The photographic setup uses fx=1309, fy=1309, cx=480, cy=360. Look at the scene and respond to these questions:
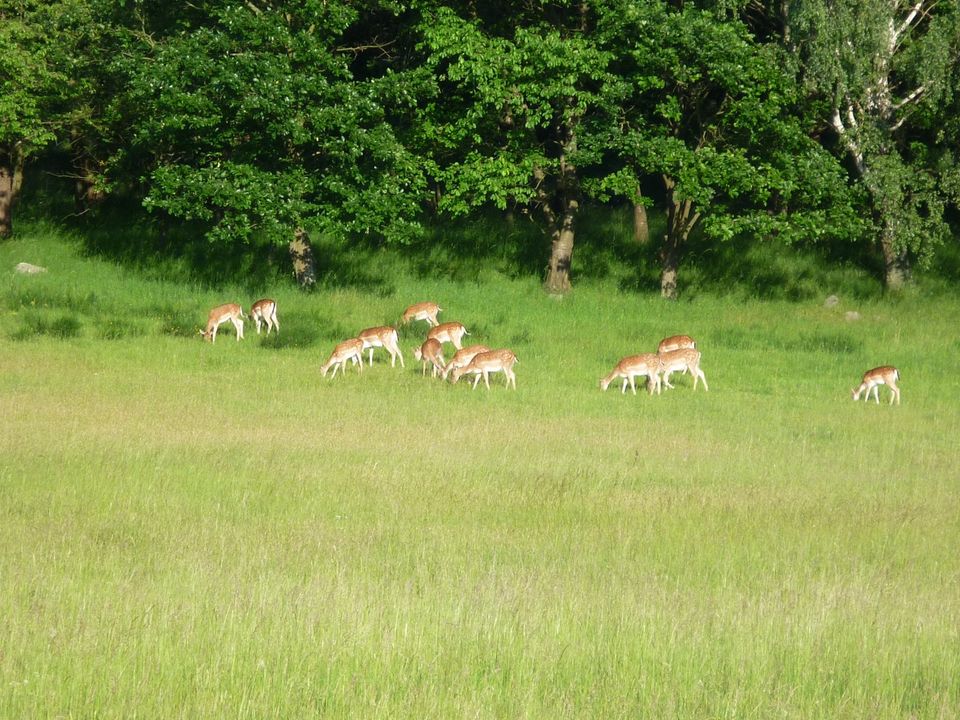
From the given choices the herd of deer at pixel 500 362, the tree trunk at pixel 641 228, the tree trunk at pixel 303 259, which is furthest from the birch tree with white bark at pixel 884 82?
the tree trunk at pixel 303 259

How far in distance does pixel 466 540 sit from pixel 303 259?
22206 mm

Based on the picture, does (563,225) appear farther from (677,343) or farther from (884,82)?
(677,343)

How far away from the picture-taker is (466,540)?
10367 millimetres

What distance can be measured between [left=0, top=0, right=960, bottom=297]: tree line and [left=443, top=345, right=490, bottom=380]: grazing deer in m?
7.41

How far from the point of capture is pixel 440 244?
116ft

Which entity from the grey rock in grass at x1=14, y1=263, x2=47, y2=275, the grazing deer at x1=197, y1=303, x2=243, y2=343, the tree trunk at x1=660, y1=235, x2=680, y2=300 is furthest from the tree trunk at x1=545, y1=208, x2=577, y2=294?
the grey rock in grass at x1=14, y1=263, x2=47, y2=275

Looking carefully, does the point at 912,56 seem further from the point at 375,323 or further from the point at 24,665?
the point at 24,665

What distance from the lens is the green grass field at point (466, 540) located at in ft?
21.5

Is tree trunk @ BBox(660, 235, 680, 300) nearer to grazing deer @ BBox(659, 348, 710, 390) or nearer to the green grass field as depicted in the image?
the green grass field

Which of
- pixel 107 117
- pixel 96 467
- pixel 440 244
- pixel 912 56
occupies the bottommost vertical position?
pixel 96 467

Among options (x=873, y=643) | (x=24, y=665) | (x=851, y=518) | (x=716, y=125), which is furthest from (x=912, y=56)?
(x=24, y=665)

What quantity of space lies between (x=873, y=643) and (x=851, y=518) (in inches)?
179

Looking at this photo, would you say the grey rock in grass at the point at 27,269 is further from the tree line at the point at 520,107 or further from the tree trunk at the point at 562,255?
the tree trunk at the point at 562,255

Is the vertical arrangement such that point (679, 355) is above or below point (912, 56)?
below
